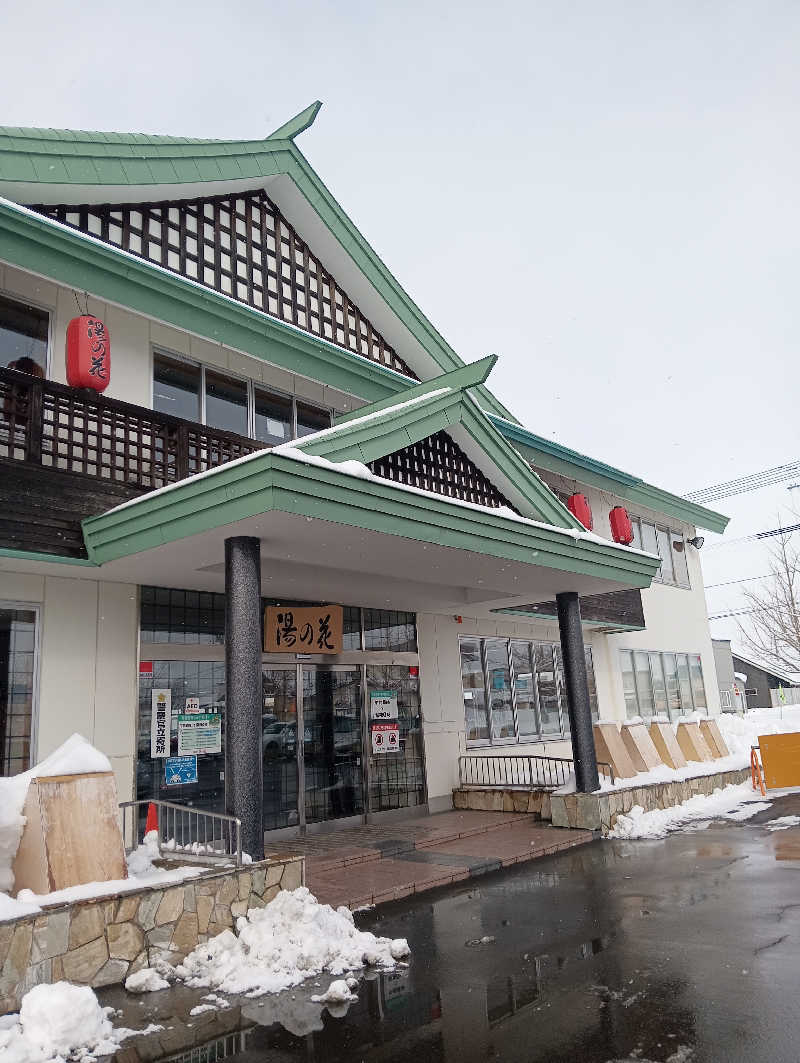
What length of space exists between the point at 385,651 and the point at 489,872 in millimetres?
4382

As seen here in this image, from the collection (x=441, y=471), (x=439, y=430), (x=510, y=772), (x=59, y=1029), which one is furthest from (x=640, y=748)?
(x=59, y=1029)

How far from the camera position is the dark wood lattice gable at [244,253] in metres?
10.1

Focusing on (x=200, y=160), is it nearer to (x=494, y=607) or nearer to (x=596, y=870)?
(x=494, y=607)

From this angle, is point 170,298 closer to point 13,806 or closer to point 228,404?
point 228,404

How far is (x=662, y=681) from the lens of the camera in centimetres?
2120

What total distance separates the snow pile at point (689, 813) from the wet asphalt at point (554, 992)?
10.8ft

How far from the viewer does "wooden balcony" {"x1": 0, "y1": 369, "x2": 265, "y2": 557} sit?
797 cm

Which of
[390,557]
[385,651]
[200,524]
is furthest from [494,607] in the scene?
[200,524]

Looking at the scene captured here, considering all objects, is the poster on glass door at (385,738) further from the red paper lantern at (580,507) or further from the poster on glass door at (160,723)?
the red paper lantern at (580,507)

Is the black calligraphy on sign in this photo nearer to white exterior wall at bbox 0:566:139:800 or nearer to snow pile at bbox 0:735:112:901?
white exterior wall at bbox 0:566:139:800

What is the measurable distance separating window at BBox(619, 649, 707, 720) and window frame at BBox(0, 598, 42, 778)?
580 inches

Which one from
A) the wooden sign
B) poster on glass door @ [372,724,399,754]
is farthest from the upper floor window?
poster on glass door @ [372,724,399,754]

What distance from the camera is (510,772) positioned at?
14898mm

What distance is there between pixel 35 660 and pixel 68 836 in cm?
286
